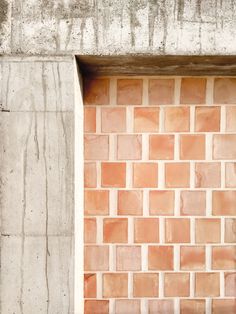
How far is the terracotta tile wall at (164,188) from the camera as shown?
3250 mm

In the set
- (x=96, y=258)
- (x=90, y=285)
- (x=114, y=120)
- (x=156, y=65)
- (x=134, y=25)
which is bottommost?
(x=90, y=285)

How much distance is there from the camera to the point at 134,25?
2.90 metres

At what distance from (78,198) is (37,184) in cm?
26

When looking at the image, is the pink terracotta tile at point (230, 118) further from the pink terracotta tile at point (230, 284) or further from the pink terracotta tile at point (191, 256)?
the pink terracotta tile at point (230, 284)

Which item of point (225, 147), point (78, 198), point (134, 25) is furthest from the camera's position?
point (225, 147)

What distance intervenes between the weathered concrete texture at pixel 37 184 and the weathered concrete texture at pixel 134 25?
0.60ft

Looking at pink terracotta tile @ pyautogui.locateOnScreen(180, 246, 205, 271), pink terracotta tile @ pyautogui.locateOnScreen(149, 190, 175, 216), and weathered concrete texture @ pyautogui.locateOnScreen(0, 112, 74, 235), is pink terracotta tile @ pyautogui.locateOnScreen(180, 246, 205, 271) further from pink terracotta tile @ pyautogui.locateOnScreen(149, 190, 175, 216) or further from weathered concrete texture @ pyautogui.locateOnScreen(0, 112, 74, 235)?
weathered concrete texture @ pyautogui.locateOnScreen(0, 112, 74, 235)

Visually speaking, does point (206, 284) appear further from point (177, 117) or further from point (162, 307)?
point (177, 117)

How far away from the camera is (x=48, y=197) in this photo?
2939 millimetres

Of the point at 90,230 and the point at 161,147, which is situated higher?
the point at 161,147

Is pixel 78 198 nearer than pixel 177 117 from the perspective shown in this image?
Yes

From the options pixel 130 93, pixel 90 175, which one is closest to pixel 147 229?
Result: pixel 90 175

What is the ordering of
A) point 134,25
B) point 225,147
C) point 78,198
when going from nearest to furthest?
point 134,25 < point 78,198 < point 225,147

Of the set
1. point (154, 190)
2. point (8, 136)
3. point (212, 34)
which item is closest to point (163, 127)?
point (154, 190)
